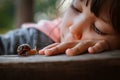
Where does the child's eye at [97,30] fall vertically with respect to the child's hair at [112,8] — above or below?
below

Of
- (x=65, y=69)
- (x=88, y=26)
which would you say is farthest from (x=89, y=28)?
(x=65, y=69)

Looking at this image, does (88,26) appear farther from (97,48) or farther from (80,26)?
(97,48)

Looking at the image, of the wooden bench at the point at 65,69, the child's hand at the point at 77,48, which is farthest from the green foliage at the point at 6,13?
the wooden bench at the point at 65,69

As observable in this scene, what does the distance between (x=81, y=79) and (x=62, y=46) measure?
0.66 ft

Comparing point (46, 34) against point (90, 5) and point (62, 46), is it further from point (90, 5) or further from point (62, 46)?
point (62, 46)

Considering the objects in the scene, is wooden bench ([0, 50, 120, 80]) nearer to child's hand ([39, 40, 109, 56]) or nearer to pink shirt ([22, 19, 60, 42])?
child's hand ([39, 40, 109, 56])

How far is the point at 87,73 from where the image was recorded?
0.64 m

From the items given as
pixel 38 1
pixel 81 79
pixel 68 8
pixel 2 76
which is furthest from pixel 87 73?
pixel 38 1

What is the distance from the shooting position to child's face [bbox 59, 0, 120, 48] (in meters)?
0.95

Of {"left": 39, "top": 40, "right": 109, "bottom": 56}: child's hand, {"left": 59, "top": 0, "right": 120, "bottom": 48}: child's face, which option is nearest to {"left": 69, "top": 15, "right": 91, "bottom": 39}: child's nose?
{"left": 59, "top": 0, "right": 120, "bottom": 48}: child's face

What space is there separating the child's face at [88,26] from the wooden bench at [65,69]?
0.29 meters

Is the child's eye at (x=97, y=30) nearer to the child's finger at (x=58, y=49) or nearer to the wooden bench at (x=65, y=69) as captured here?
the child's finger at (x=58, y=49)

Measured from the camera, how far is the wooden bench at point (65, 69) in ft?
2.09

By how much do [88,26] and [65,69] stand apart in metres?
0.38
